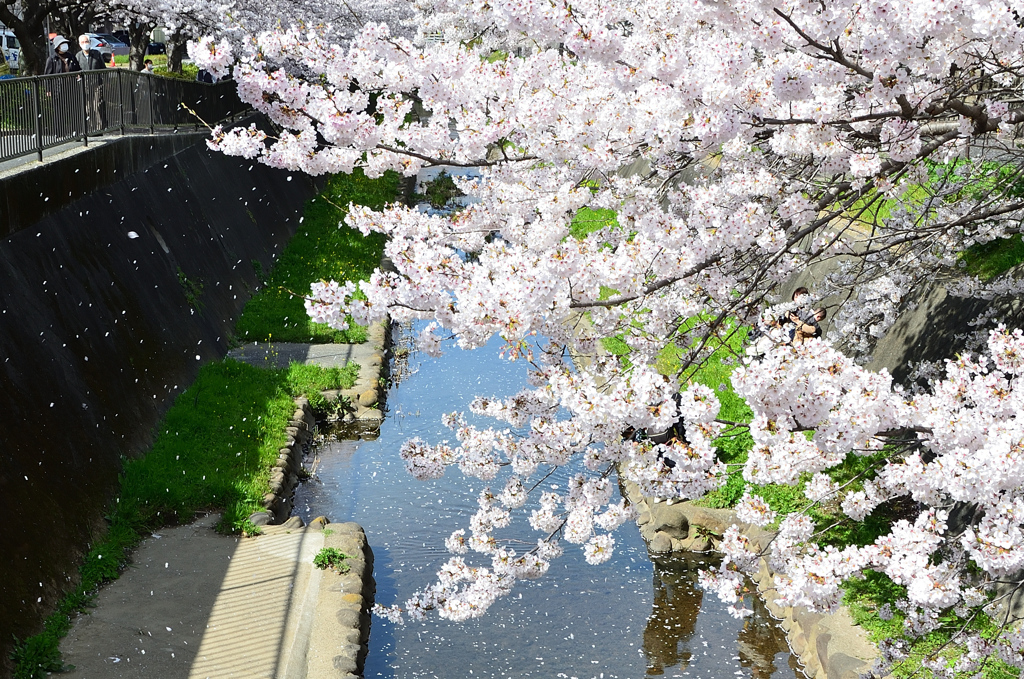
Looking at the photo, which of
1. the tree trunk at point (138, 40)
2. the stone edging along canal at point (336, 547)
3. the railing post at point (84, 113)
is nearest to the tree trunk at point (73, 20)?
the tree trunk at point (138, 40)

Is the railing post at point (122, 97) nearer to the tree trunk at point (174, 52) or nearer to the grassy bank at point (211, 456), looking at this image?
the grassy bank at point (211, 456)

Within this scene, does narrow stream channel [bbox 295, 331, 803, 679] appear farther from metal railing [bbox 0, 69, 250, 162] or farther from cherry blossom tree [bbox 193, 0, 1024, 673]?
metal railing [bbox 0, 69, 250, 162]

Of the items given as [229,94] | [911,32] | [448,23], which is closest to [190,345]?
[911,32]

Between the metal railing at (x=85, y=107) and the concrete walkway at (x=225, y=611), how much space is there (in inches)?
180

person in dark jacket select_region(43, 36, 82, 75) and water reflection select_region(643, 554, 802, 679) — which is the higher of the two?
person in dark jacket select_region(43, 36, 82, 75)

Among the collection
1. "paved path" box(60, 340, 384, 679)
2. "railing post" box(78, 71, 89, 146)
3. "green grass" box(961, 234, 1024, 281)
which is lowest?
"paved path" box(60, 340, 384, 679)

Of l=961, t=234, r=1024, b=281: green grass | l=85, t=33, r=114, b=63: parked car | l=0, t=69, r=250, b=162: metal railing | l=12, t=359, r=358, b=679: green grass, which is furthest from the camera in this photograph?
l=85, t=33, r=114, b=63: parked car

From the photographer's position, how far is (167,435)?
35.6 ft

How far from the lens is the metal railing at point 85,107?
10.6m

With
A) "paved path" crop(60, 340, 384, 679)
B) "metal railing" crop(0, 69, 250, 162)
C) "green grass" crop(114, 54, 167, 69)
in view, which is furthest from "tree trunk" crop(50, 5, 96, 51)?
"paved path" crop(60, 340, 384, 679)

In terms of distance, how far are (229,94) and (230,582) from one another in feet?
66.9

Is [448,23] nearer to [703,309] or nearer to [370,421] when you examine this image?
[370,421]

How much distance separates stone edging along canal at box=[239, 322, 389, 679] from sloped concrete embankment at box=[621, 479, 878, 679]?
2.71 meters

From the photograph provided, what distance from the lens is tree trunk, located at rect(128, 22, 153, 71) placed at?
31.1 meters
